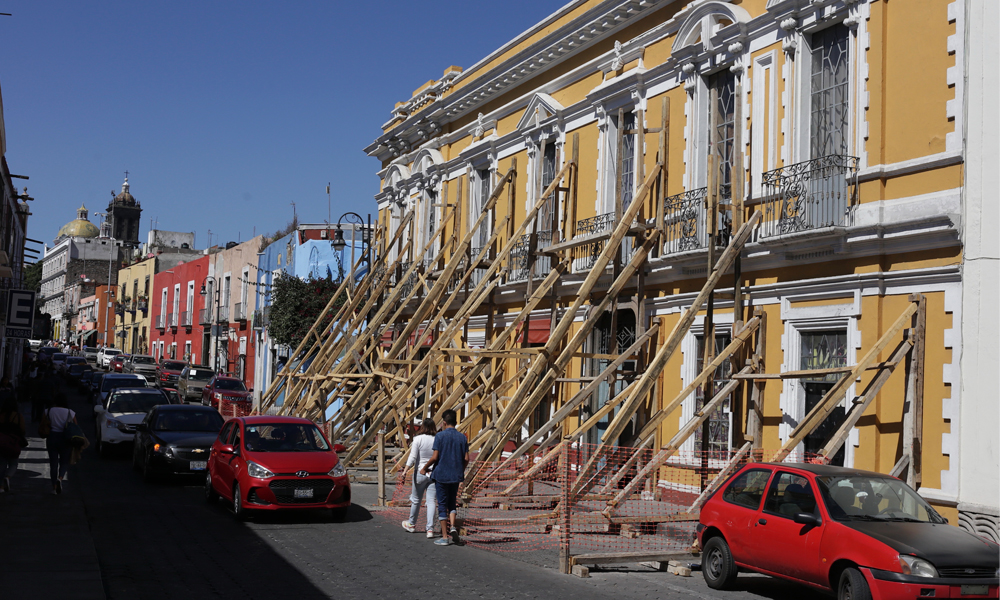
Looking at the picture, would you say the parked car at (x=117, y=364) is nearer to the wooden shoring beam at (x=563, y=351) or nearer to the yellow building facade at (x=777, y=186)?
the yellow building facade at (x=777, y=186)

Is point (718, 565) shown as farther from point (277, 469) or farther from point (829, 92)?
point (829, 92)

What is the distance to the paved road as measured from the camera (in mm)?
8984

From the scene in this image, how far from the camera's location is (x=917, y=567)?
7.61m

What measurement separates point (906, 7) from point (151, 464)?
14029 millimetres

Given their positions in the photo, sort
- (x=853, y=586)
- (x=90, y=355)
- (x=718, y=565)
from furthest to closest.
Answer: (x=90, y=355) < (x=718, y=565) < (x=853, y=586)

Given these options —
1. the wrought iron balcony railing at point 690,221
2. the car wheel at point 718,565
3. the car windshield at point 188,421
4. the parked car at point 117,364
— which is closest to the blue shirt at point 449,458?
the car wheel at point 718,565

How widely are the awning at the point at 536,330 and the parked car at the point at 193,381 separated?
2259cm

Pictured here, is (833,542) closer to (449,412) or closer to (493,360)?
(449,412)

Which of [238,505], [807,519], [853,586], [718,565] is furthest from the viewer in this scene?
[238,505]

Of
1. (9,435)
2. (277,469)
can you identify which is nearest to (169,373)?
(9,435)

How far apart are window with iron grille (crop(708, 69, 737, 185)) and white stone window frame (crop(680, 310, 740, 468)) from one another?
2.24 m

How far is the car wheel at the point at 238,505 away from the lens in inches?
515

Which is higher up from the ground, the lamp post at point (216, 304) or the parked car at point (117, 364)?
the lamp post at point (216, 304)

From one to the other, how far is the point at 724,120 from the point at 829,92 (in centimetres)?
236
